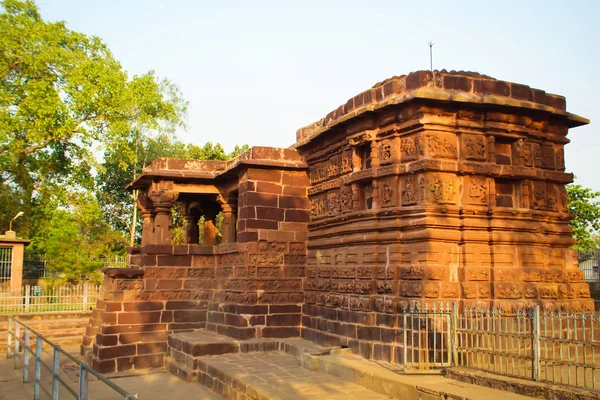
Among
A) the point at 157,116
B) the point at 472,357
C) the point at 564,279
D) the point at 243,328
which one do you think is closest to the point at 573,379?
the point at 472,357

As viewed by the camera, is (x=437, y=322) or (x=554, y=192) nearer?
(x=437, y=322)

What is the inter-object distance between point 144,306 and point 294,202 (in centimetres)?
352

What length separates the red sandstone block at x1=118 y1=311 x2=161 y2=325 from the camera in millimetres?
10641

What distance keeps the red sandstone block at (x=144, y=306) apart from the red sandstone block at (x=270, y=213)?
2.82 meters

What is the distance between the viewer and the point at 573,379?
598 centimetres

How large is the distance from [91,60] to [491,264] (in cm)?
2032

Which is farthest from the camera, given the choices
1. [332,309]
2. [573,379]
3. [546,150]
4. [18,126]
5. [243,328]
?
[18,126]

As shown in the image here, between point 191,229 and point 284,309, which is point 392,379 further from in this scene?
point 191,229

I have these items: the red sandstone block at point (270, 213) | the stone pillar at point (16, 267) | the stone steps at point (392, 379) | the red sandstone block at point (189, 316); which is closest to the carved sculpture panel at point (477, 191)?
the stone steps at point (392, 379)

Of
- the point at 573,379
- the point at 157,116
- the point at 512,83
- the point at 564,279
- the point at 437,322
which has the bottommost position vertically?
the point at 573,379

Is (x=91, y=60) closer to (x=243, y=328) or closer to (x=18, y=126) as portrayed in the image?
(x=18, y=126)

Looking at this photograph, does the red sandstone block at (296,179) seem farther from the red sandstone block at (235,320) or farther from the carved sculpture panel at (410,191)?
the carved sculpture panel at (410,191)

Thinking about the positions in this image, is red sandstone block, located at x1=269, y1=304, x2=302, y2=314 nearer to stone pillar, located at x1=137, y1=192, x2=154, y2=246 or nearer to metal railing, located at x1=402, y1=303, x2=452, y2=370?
metal railing, located at x1=402, y1=303, x2=452, y2=370

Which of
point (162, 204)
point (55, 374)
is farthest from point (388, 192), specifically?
point (162, 204)
